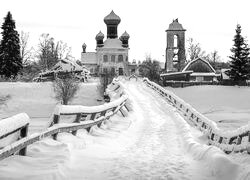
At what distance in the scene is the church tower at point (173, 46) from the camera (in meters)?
90.4

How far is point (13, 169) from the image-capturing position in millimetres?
7441

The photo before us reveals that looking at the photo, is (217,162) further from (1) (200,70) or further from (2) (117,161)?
(1) (200,70)

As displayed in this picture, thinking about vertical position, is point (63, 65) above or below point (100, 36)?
below

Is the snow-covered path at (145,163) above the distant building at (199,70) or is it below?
below

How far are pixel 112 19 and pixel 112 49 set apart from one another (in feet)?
22.9

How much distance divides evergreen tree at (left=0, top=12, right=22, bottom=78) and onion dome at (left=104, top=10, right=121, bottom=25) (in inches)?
1730

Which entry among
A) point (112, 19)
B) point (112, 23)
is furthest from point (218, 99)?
point (112, 23)

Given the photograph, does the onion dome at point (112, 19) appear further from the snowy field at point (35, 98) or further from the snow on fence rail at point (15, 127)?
the snow on fence rail at point (15, 127)

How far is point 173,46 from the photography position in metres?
90.4

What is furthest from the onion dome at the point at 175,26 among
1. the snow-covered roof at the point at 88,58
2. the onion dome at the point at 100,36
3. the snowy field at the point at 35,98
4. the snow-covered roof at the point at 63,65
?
the snow-covered roof at the point at 88,58

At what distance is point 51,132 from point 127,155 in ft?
6.64

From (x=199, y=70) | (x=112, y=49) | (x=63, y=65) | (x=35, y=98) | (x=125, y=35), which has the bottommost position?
(x=35, y=98)

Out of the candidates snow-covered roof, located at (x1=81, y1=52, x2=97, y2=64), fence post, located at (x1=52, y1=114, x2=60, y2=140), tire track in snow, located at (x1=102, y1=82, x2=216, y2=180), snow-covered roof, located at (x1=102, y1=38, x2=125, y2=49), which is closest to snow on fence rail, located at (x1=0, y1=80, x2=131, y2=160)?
fence post, located at (x1=52, y1=114, x2=60, y2=140)

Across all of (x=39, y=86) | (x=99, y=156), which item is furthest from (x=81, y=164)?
(x=39, y=86)
